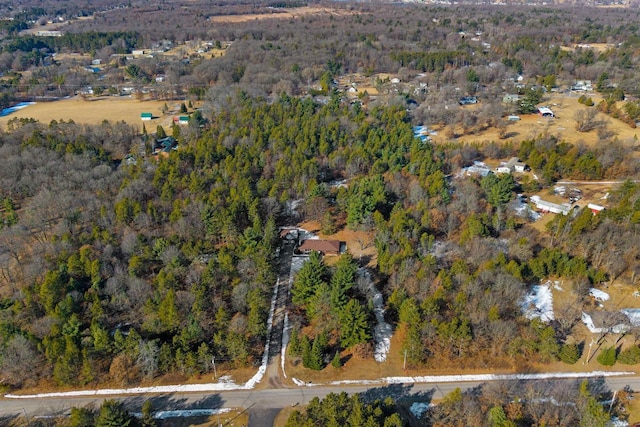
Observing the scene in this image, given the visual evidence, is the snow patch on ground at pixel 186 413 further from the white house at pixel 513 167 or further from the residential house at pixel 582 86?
the residential house at pixel 582 86

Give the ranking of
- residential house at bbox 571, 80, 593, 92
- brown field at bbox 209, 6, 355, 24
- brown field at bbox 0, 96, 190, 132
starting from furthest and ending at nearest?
brown field at bbox 209, 6, 355, 24 < residential house at bbox 571, 80, 593, 92 < brown field at bbox 0, 96, 190, 132

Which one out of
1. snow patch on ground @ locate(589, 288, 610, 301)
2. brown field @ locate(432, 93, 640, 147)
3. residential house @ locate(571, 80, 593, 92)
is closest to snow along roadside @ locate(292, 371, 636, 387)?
snow patch on ground @ locate(589, 288, 610, 301)

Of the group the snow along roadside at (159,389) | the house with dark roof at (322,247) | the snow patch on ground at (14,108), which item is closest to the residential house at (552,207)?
the house with dark roof at (322,247)

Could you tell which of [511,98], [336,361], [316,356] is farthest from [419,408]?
[511,98]

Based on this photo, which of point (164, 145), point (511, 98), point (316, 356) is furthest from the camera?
point (511, 98)

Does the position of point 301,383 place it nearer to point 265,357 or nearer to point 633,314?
point 265,357

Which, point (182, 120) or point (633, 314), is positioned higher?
point (182, 120)

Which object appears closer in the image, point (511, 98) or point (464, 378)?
point (464, 378)

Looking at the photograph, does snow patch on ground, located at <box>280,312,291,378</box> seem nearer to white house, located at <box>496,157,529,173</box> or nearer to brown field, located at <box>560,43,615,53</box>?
white house, located at <box>496,157,529,173</box>

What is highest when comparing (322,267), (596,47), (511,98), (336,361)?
(596,47)
